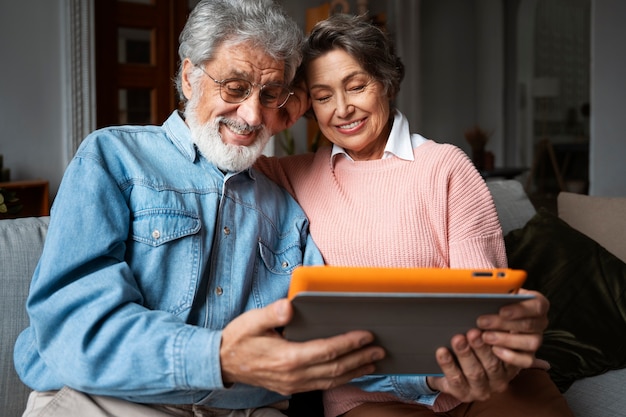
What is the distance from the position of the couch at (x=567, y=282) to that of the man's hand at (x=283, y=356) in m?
0.66

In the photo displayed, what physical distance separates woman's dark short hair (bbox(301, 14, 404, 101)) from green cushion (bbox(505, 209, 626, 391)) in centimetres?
88

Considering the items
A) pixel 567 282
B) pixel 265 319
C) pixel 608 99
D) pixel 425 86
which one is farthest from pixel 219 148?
pixel 425 86

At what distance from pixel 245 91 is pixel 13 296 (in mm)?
720

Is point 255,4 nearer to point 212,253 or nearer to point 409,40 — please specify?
point 212,253

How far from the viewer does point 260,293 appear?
4.82ft

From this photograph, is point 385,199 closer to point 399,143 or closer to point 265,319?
point 399,143

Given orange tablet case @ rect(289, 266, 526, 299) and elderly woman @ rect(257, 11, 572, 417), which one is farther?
elderly woman @ rect(257, 11, 572, 417)

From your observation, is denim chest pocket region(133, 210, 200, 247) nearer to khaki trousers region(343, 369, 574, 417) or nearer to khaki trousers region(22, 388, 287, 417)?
khaki trousers region(22, 388, 287, 417)

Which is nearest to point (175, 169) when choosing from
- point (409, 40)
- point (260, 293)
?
point (260, 293)

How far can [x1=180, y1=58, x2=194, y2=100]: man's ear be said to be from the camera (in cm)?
151

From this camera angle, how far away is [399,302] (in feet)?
3.28

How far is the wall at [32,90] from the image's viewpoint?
4.26 m

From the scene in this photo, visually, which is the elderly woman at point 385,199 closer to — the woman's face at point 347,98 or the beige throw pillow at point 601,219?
the woman's face at point 347,98

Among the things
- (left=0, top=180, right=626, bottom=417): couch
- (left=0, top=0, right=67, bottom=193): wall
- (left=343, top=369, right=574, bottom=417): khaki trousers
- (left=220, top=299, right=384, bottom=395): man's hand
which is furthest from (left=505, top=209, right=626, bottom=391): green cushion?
(left=0, top=0, right=67, bottom=193): wall
